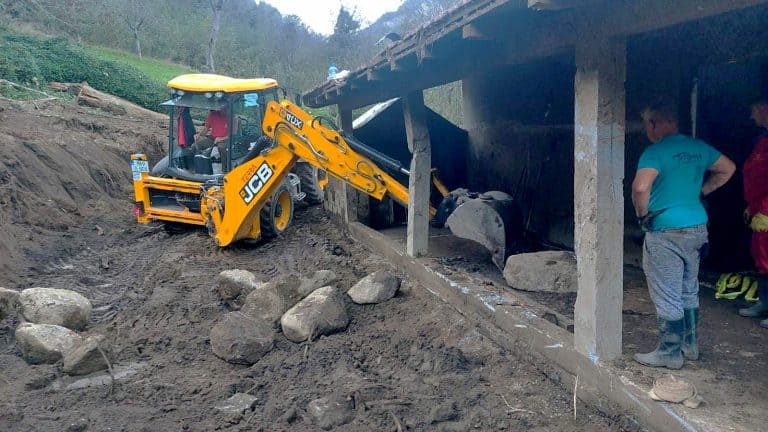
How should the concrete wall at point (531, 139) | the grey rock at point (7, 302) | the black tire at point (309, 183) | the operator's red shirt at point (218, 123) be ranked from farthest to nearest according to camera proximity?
the black tire at point (309, 183), the operator's red shirt at point (218, 123), the concrete wall at point (531, 139), the grey rock at point (7, 302)

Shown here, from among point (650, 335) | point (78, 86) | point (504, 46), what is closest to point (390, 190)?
point (504, 46)

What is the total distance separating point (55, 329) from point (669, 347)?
16.1ft

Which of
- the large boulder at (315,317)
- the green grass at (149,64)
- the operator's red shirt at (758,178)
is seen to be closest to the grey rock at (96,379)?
the large boulder at (315,317)

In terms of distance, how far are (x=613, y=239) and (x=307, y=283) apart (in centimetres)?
337

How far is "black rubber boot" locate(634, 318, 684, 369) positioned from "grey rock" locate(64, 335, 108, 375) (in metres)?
4.11

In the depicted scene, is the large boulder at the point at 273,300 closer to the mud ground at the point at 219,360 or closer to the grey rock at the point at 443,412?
the mud ground at the point at 219,360

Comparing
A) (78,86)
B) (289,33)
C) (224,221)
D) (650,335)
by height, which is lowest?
(650,335)

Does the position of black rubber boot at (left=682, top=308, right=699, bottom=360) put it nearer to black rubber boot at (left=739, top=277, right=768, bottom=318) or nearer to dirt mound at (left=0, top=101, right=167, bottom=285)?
black rubber boot at (left=739, top=277, right=768, bottom=318)

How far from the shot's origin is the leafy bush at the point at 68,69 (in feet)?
61.6

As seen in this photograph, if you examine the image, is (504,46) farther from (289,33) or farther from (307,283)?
(289,33)

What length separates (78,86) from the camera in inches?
766

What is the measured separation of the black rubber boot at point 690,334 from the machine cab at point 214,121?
264 inches

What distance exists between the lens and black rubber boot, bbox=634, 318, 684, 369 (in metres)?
3.77

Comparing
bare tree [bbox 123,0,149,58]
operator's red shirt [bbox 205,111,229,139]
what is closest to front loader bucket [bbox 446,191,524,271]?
operator's red shirt [bbox 205,111,229,139]
